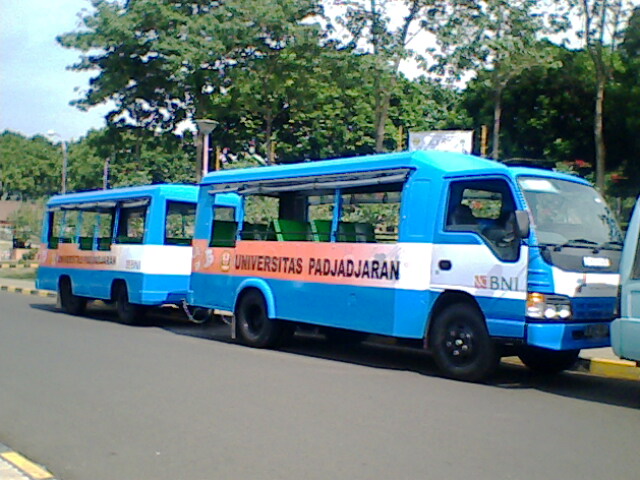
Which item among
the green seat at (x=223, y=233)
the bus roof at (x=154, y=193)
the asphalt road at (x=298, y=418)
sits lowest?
the asphalt road at (x=298, y=418)

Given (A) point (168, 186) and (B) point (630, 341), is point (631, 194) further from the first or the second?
(B) point (630, 341)

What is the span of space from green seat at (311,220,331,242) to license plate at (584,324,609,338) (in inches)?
155

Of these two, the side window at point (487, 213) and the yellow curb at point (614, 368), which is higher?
the side window at point (487, 213)

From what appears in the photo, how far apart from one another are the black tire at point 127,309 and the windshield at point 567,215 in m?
9.22

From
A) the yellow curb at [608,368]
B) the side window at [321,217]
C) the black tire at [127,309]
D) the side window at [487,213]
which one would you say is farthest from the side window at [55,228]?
the yellow curb at [608,368]

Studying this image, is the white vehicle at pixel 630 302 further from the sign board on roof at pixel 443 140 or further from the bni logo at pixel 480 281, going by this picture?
the sign board on roof at pixel 443 140

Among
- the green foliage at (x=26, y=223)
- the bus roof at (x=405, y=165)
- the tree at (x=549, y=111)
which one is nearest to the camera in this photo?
the bus roof at (x=405, y=165)

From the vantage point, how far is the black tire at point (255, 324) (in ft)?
41.8

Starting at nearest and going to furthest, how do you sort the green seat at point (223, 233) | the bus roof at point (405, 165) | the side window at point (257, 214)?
1. the bus roof at point (405, 165)
2. the side window at point (257, 214)
3. the green seat at point (223, 233)

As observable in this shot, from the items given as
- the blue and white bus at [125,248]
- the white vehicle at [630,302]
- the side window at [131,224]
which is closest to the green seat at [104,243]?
the blue and white bus at [125,248]

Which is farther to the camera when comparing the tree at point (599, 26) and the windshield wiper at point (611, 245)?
the tree at point (599, 26)

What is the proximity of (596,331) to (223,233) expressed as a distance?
6.58 meters

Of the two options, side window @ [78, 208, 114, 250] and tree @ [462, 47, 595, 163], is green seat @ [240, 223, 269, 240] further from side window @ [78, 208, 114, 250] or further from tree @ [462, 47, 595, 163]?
tree @ [462, 47, 595, 163]

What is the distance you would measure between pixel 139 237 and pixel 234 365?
599 centimetres
